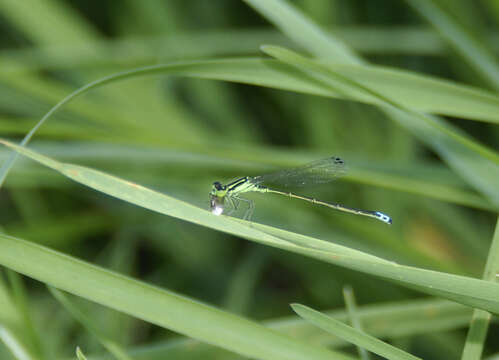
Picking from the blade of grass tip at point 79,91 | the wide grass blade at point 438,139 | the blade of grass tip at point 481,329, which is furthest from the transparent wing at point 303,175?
the blade of grass tip at point 481,329

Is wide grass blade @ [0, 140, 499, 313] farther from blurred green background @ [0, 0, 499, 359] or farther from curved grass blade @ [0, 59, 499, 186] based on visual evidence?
blurred green background @ [0, 0, 499, 359]

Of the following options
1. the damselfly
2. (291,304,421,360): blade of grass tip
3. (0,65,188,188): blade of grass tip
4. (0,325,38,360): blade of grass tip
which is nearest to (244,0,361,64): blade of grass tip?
(0,65,188,188): blade of grass tip

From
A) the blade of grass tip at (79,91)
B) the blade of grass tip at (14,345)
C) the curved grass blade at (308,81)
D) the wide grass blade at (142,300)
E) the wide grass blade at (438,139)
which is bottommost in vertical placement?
the blade of grass tip at (14,345)

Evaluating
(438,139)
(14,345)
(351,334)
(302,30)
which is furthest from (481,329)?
(14,345)

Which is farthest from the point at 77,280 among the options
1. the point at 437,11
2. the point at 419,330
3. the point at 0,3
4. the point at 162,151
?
the point at 0,3

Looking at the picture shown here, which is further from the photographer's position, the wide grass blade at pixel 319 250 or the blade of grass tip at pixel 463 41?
the blade of grass tip at pixel 463 41

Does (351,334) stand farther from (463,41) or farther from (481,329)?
(463,41)

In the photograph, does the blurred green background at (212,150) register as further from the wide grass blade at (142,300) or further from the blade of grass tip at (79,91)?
the wide grass blade at (142,300)
